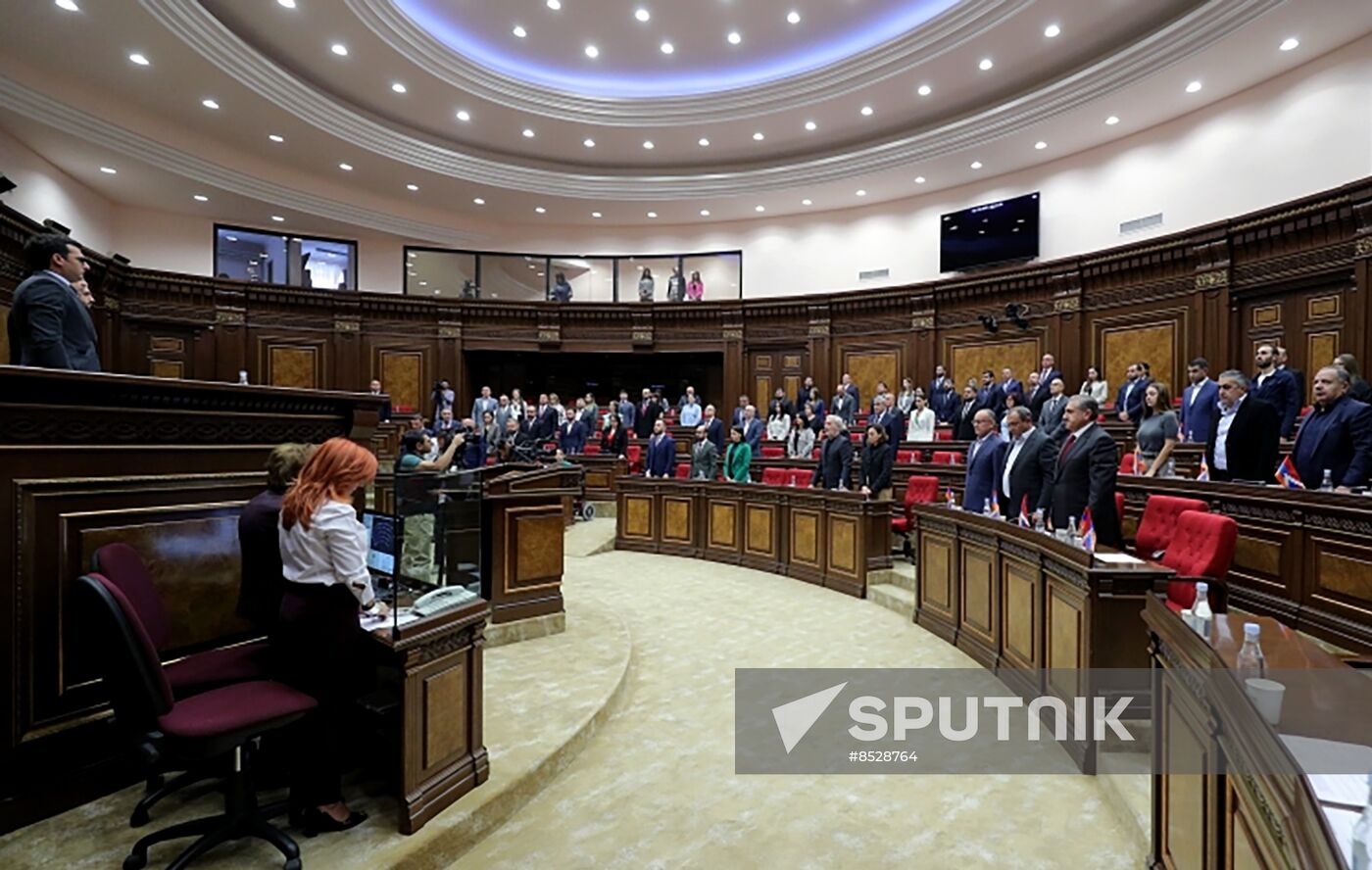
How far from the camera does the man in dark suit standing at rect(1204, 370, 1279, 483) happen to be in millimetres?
4203

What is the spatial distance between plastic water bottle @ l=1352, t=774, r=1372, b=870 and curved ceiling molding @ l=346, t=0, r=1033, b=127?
8813mm

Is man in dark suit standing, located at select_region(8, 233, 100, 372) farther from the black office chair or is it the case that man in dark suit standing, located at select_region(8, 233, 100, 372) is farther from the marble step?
the marble step

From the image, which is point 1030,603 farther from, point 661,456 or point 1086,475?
point 661,456

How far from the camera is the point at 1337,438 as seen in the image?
3.91 meters

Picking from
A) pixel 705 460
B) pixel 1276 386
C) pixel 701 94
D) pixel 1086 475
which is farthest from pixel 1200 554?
pixel 701 94

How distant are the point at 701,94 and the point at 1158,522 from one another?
29.3 ft

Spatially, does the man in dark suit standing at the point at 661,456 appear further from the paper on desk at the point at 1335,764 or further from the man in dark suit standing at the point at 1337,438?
the paper on desk at the point at 1335,764

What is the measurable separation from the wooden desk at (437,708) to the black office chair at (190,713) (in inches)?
11.6

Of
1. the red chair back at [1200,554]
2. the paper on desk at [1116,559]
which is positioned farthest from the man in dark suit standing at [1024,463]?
the paper on desk at [1116,559]

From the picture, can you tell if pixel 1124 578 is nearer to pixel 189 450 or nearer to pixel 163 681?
pixel 163 681

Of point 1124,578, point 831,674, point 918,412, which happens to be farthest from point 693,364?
point 1124,578

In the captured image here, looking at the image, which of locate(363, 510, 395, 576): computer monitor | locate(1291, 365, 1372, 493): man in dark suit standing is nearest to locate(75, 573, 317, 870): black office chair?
locate(363, 510, 395, 576): computer monitor

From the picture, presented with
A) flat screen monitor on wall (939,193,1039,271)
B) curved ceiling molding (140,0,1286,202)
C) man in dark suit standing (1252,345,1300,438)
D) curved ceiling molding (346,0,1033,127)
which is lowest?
man in dark suit standing (1252,345,1300,438)

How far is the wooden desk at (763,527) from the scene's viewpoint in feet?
19.0
